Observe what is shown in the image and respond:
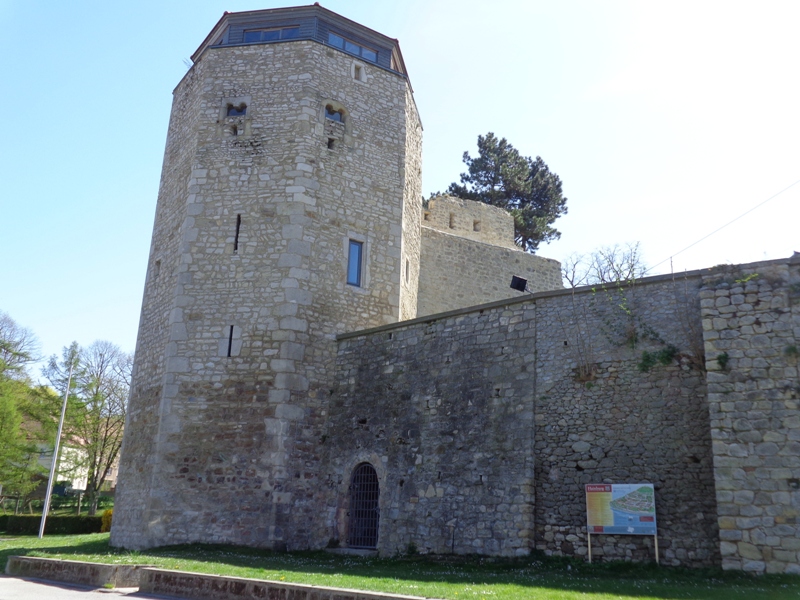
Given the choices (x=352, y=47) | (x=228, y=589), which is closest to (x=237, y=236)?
(x=352, y=47)

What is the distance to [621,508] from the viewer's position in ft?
34.3

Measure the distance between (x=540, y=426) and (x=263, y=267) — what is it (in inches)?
297

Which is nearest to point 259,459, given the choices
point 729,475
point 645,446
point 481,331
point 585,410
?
point 481,331

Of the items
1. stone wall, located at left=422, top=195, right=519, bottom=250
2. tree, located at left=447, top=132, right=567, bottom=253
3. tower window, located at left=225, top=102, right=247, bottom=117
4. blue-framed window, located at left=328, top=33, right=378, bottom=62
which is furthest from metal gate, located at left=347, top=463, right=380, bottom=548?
tree, located at left=447, top=132, right=567, bottom=253

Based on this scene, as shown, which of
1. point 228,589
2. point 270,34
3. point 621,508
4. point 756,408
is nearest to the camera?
point 228,589

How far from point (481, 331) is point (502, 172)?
92.9 feet

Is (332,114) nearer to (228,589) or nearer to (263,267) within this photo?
(263,267)

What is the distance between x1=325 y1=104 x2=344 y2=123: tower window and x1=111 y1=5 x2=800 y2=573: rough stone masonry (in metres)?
0.07

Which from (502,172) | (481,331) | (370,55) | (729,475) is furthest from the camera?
(502,172)

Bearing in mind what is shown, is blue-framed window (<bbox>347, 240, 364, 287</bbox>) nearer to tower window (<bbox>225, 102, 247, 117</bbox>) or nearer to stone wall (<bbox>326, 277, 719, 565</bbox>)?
stone wall (<bbox>326, 277, 719, 565</bbox>)

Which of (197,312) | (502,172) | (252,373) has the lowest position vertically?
(252,373)

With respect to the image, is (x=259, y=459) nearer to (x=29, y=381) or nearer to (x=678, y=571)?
(x=678, y=571)

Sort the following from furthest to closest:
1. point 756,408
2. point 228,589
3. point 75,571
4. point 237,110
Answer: point 237,110 → point 75,571 → point 756,408 → point 228,589

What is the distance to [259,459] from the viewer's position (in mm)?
14492
